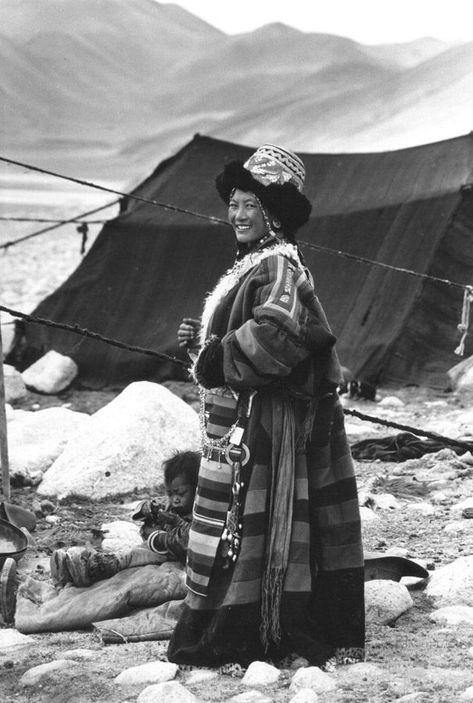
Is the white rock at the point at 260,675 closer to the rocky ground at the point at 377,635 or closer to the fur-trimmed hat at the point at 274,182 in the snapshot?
the rocky ground at the point at 377,635

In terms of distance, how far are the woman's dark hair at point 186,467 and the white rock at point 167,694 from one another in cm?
93

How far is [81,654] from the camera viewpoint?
10.3 feet

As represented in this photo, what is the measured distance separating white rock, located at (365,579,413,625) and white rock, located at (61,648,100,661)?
33.2 inches

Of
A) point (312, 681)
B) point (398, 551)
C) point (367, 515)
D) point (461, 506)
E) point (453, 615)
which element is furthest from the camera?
point (461, 506)

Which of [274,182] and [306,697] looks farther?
[274,182]

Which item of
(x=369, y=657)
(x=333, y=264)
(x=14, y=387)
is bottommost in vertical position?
(x=14, y=387)

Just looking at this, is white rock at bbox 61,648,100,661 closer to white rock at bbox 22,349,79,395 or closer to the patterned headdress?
the patterned headdress

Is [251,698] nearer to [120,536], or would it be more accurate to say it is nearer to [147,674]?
[147,674]

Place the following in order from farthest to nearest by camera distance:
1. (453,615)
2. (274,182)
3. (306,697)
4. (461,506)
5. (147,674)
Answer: (461,506) → (453,615) → (274,182) → (147,674) → (306,697)

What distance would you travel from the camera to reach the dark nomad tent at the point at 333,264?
828cm

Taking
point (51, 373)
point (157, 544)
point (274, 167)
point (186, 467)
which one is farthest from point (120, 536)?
point (51, 373)

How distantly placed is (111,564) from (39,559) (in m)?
0.70

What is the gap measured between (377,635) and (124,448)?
2428 millimetres

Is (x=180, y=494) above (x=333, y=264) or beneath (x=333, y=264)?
beneath
